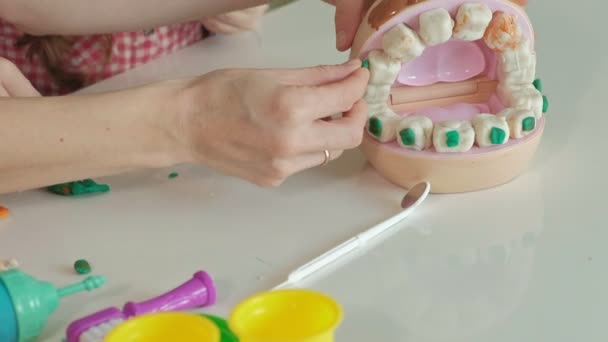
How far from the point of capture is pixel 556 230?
832mm

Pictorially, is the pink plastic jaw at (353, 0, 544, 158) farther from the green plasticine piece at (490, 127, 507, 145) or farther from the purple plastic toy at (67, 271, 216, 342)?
the purple plastic toy at (67, 271, 216, 342)

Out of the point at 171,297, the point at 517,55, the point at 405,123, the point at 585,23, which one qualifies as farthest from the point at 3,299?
the point at 585,23

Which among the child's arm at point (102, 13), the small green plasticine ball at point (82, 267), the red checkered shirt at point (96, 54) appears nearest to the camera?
the small green plasticine ball at point (82, 267)

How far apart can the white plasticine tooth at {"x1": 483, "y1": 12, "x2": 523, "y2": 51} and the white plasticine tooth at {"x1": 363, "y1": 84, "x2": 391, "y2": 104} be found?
0.13 metres

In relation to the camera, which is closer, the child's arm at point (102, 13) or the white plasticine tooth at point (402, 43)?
the white plasticine tooth at point (402, 43)

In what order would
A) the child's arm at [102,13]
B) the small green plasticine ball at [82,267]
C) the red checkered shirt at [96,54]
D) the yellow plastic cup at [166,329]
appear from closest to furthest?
the yellow plastic cup at [166,329]
the small green plasticine ball at [82,267]
the child's arm at [102,13]
the red checkered shirt at [96,54]

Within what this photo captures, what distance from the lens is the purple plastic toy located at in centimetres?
66

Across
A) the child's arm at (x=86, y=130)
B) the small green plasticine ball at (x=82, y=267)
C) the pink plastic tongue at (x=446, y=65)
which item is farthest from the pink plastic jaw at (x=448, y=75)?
the small green plasticine ball at (x=82, y=267)

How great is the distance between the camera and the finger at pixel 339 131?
825mm

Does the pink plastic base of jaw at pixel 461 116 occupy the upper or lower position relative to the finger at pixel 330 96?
lower

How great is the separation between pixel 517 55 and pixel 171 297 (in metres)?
0.48

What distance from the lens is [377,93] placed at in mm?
925

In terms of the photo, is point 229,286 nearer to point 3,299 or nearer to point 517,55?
point 3,299

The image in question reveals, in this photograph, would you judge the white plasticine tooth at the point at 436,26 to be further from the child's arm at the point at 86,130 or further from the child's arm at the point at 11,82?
the child's arm at the point at 11,82
